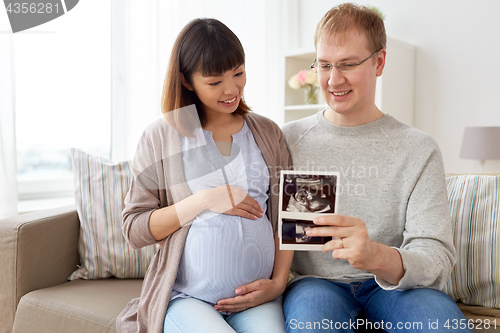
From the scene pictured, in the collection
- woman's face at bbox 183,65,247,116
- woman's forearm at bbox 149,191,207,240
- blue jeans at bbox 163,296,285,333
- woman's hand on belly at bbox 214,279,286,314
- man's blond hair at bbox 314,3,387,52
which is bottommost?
blue jeans at bbox 163,296,285,333

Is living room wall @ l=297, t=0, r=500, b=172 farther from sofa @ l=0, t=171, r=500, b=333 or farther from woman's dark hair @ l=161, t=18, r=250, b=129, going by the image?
woman's dark hair @ l=161, t=18, r=250, b=129

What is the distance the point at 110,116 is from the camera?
257cm

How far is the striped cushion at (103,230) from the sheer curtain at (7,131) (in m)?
0.50

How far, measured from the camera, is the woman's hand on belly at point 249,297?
1.10m

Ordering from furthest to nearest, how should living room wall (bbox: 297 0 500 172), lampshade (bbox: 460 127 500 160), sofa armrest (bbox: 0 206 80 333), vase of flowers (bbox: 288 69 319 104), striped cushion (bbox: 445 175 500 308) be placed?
vase of flowers (bbox: 288 69 319 104) < living room wall (bbox: 297 0 500 172) < lampshade (bbox: 460 127 500 160) < sofa armrest (bbox: 0 206 80 333) < striped cushion (bbox: 445 175 500 308)

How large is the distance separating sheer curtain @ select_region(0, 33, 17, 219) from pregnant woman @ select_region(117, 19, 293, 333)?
110cm

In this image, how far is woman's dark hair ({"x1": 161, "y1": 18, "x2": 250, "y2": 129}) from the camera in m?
1.15

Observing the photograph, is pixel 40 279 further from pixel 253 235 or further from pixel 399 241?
pixel 399 241

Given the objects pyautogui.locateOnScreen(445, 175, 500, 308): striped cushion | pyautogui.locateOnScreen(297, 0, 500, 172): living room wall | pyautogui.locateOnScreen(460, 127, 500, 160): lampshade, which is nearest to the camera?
pyautogui.locateOnScreen(445, 175, 500, 308): striped cushion

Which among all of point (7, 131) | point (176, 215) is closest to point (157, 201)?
point (176, 215)

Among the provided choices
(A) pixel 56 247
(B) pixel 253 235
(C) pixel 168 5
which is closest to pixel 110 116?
(C) pixel 168 5

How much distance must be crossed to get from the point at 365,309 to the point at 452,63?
2225mm

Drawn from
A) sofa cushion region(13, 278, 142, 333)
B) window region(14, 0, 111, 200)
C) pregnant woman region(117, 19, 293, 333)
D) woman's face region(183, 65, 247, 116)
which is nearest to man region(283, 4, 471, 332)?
pregnant woman region(117, 19, 293, 333)

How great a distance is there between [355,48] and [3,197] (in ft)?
5.71
